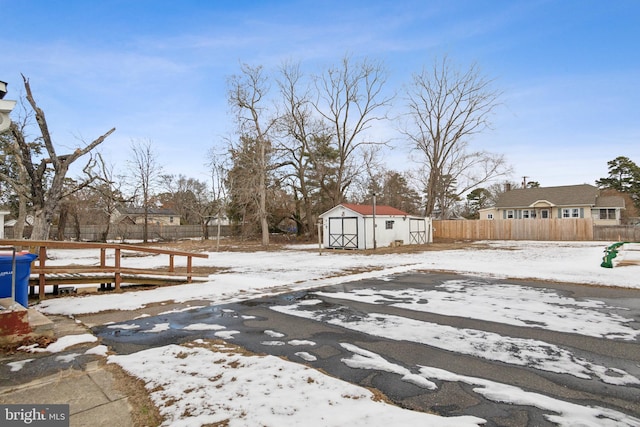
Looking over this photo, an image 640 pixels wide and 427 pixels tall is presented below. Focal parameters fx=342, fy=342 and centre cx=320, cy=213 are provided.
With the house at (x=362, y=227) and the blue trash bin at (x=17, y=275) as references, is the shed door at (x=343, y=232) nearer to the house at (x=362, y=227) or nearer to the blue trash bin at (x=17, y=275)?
the house at (x=362, y=227)

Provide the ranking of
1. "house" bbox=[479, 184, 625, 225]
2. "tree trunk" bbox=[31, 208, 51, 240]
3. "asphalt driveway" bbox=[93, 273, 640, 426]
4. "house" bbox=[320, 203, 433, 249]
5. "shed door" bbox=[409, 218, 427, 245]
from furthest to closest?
1. "house" bbox=[479, 184, 625, 225]
2. "shed door" bbox=[409, 218, 427, 245]
3. "house" bbox=[320, 203, 433, 249]
4. "tree trunk" bbox=[31, 208, 51, 240]
5. "asphalt driveway" bbox=[93, 273, 640, 426]

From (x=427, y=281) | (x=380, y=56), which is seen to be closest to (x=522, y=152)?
(x=380, y=56)

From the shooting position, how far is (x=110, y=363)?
3479 mm

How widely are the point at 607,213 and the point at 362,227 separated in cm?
2732

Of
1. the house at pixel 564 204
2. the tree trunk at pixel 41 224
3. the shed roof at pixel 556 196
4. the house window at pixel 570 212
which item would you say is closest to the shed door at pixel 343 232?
the tree trunk at pixel 41 224

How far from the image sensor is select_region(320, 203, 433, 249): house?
22516 mm

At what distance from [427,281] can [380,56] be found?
1008 inches

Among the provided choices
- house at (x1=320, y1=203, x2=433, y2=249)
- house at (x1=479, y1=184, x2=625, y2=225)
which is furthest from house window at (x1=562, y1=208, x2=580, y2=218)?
house at (x1=320, y1=203, x2=433, y2=249)

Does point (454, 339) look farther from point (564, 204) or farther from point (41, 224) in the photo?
point (564, 204)

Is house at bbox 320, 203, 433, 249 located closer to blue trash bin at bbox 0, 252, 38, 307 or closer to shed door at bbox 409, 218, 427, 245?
shed door at bbox 409, 218, 427, 245

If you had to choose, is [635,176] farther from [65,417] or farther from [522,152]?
[65,417]

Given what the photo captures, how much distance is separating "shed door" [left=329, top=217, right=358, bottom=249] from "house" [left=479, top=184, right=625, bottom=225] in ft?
66.8

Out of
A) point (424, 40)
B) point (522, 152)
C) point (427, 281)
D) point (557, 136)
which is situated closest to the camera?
point (427, 281)

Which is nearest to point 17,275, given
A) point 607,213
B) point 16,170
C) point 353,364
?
point 353,364
